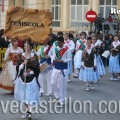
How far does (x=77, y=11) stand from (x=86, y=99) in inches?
934

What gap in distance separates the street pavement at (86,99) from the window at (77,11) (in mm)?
17050

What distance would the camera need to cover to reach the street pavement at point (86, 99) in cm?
1055

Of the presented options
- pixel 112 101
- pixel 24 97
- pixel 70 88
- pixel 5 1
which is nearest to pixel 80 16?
pixel 5 1

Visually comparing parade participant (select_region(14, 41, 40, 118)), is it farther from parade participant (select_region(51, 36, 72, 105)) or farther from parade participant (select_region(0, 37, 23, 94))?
parade participant (select_region(0, 37, 23, 94))

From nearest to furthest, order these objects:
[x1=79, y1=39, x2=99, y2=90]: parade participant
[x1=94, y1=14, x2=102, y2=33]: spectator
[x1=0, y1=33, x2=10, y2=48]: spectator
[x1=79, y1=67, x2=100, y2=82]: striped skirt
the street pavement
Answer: the street pavement < [x1=79, y1=39, x2=99, y2=90]: parade participant < [x1=79, y1=67, x2=100, y2=82]: striped skirt < [x1=0, y1=33, x2=10, y2=48]: spectator < [x1=94, y1=14, x2=102, y2=33]: spectator

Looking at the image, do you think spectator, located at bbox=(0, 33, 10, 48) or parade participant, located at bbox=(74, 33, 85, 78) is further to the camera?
spectator, located at bbox=(0, 33, 10, 48)

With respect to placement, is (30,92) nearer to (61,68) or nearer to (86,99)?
(61,68)

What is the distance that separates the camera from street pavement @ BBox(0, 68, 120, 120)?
10.5 m

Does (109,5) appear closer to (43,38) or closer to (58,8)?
(58,8)

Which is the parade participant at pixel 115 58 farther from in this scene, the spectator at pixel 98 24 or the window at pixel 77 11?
the window at pixel 77 11

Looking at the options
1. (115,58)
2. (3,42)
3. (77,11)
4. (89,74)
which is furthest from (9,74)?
(77,11)

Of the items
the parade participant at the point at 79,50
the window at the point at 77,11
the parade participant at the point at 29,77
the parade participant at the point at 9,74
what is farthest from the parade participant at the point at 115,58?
the window at the point at 77,11

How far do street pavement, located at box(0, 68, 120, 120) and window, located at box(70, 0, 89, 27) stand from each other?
1705 cm

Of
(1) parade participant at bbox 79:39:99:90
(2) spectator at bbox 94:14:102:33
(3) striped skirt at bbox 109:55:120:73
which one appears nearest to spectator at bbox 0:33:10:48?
(3) striped skirt at bbox 109:55:120:73
